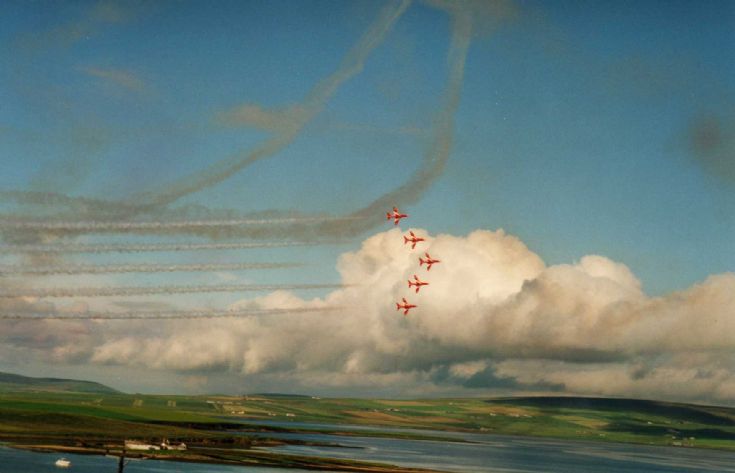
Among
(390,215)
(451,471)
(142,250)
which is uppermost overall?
(390,215)

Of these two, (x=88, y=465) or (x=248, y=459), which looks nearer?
(x=88, y=465)

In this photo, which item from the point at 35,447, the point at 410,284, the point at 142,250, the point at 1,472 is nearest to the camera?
the point at 142,250

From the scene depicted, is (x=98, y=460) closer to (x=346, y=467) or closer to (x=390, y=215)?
(x=346, y=467)

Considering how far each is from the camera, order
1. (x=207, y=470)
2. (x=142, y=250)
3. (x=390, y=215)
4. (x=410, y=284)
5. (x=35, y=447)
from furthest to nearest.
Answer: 1. (x=35, y=447)
2. (x=410, y=284)
3. (x=207, y=470)
4. (x=390, y=215)
5. (x=142, y=250)

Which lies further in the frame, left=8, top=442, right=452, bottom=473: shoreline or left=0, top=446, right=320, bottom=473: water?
left=8, top=442, right=452, bottom=473: shoreline

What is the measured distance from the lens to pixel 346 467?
599 ft

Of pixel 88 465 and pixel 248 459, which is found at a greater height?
pixel 248 459

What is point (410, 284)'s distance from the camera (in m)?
173

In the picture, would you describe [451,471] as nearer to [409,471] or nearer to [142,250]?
[409,471]

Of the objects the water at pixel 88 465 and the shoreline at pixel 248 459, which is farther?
the shoreline at pixel 248 459

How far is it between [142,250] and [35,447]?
8401 centimetres

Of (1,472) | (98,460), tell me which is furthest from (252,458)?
(1,472)

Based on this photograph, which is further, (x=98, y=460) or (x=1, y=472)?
(x=98, y=460)

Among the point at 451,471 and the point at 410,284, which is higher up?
the point at 410,284
